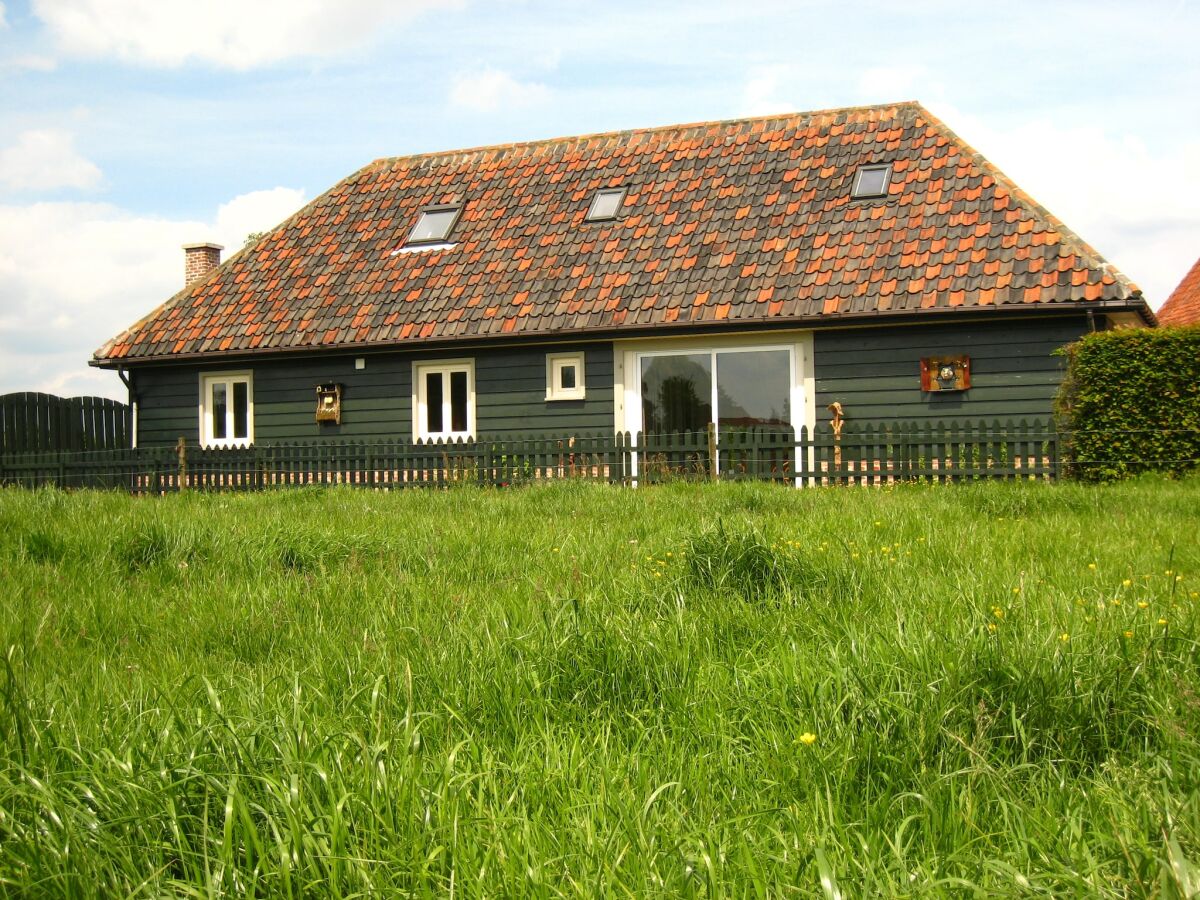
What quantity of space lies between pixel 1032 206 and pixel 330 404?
41.6ft

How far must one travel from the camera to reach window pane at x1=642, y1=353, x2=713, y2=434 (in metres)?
17.6

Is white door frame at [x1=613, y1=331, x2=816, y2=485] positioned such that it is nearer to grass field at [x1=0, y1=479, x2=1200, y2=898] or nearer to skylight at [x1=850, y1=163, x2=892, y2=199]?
skylight at [x1=850, y1=163, x2=892, y2=199]

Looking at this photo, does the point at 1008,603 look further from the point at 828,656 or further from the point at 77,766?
the point at 77,766

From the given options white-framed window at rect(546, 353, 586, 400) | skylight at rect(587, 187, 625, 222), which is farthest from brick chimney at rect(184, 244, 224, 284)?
white-framed window at rect(546, 353, 586, 400)

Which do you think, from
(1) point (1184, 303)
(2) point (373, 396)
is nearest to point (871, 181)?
(2) point (373, 396)

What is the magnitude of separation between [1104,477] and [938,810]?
1240cm

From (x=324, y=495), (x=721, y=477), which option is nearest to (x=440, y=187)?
(x=721, y=477)

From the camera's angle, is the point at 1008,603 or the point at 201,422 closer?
the point at 1008,603

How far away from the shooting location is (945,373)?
51.8ft

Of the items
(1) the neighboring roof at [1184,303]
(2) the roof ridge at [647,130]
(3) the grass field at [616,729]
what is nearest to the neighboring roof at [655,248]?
(2) the roof ridge at [647,130]

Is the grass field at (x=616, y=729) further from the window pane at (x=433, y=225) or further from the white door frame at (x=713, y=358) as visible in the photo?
the window pane at (x=433, y=225)

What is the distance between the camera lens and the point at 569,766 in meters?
2.54

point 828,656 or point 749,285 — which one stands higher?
point 749,285

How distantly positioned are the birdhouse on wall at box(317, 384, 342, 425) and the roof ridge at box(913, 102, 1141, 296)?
12.0 m
